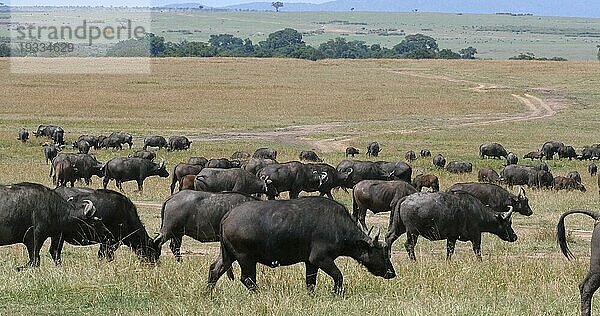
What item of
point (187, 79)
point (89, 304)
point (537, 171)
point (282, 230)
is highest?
point (282, 230)

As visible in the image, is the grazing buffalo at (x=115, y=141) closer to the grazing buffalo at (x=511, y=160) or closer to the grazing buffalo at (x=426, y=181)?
the grazing buffalo at (x=511, y=160)

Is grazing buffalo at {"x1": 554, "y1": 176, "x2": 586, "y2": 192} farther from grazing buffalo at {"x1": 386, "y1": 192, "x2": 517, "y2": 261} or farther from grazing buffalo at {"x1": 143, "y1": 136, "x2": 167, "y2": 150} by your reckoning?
grazing buffalo at {"x1": 143, "y1": 136, "x2": 167, "y2": 150}

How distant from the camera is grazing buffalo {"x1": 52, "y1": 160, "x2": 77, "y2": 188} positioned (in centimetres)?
2945

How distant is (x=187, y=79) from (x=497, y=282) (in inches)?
3631

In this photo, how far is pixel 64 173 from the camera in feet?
97.5

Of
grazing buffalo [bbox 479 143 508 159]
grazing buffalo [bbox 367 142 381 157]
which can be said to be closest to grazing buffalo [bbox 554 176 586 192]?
grazing buffalo [bbox 479 143 508 159]

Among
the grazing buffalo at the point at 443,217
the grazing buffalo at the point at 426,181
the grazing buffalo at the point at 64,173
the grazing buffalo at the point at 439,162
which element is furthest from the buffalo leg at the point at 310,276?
the grazing buffalo at the point at 439,162

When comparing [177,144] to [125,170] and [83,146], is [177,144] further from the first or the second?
[125,170]

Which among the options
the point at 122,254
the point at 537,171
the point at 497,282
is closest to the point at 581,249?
the point at 497,282

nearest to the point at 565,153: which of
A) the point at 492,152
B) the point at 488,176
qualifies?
the point at 492,152

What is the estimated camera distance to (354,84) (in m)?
100

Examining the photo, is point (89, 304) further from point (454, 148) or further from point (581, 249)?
point (454, 148)

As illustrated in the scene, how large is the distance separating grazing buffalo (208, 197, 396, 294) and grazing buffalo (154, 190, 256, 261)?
3.70 m

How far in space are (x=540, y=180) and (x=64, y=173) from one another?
51.7 ft
